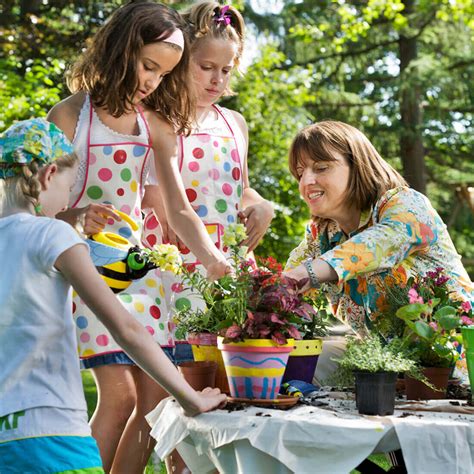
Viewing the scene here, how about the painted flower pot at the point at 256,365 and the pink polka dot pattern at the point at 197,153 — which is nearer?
the painted flower pot at the point at 256,365

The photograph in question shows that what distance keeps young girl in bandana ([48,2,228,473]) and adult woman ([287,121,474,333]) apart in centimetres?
45

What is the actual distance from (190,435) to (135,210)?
1207 mm

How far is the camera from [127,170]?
3234mm

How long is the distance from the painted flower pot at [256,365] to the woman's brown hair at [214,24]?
163 cm

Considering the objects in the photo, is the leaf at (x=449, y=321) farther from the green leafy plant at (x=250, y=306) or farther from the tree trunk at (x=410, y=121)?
the tree trunk at (x=410, y=121)

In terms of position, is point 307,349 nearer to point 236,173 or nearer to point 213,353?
point 213,353

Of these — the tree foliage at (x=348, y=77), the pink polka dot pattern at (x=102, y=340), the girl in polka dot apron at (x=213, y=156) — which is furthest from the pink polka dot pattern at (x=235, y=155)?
the tree foliage at (x=348, y=77)

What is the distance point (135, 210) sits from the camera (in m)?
3.27

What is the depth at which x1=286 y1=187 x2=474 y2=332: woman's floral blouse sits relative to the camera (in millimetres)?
2939

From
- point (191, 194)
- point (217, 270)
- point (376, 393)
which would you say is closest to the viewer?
point (376, 393)

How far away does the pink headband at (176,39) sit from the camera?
10.7 ft

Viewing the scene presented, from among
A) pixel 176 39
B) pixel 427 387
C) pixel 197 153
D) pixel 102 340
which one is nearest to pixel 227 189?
pixel 197 153

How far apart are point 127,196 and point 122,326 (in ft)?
3.41

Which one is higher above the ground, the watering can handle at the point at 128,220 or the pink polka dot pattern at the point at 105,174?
the pink polka dot pattern at the point at 105,174
